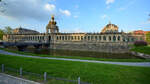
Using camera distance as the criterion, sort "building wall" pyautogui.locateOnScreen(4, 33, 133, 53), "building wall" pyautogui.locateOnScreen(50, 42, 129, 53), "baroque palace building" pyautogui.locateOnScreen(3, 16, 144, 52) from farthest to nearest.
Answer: "baroque palace building" pyautogui.locateOnScreen(3, 16, 144, 52)
"building wall" pyautogui.locateOnScreen(4, 33, 133, 53)
"building wall" pyautogui.locateOnScreen(50, 42, 129, 53)

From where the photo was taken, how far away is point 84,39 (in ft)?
223

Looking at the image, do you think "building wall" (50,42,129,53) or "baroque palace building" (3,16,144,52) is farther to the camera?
"baroque palace building" (3,16,144,52)

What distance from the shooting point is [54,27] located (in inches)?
3265

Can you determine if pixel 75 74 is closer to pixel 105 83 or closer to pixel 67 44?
pixel 105 83

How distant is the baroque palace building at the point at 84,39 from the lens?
58.1m

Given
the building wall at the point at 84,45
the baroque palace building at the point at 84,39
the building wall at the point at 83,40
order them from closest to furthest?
the building wall at the point at 84,45 → the building wall at the point at 83,40 → the baroque palace building at the point at 84,39

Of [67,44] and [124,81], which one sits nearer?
[124,81]

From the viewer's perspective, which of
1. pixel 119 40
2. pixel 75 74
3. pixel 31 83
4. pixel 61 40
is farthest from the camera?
pixel 61 40

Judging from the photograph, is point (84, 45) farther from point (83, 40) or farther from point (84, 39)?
point (84, 39)

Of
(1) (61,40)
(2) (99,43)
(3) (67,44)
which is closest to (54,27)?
(1) (61,40)

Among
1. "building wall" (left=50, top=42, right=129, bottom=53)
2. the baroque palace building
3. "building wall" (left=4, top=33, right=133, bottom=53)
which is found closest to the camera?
"building wall" (left=50, top=42, right=129, bottom=53)

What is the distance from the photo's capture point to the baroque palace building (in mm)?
58072

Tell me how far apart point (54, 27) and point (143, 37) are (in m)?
77.6

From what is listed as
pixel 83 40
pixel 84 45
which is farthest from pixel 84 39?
pixel 84 45
